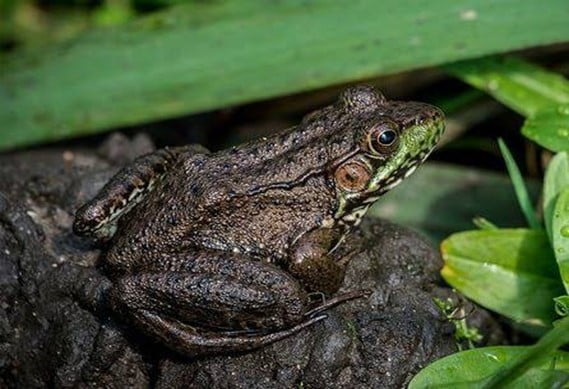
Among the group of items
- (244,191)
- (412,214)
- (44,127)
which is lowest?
(412,214)

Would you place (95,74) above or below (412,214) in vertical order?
above

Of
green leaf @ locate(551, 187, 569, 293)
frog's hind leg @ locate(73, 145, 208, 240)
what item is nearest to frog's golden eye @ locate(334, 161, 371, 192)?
frog's hind leg @ locate(73, 145, 208, 240)

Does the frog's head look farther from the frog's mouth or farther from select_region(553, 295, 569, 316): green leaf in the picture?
select_region(553, 295, 569, 316): green leaf

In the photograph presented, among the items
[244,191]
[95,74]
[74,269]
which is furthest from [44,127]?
[244,191]

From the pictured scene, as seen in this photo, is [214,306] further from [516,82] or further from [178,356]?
[516,82]

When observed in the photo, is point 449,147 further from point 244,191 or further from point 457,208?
point 244,191

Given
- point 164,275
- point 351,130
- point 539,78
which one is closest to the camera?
point 164,275
